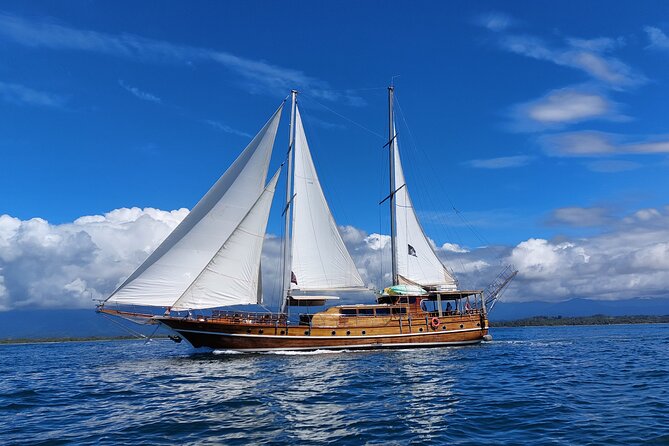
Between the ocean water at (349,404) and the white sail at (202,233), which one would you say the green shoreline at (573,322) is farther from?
the ocean water at (349,404)

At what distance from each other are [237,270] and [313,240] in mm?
A: 6428

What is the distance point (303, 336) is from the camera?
34188 mm

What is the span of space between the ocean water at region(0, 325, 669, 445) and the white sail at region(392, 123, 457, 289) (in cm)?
1485

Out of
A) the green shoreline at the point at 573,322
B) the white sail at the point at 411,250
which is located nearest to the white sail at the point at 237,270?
the white sail at the point at 411,250

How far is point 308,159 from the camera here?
3759cm

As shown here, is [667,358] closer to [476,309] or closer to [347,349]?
[476,309]

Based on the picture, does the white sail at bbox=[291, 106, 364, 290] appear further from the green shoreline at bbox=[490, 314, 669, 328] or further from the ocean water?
the green shoreline at bbox=[490, 314, 669, 328]

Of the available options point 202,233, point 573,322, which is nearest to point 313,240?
point 202,233

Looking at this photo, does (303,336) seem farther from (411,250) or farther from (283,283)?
(411,250)

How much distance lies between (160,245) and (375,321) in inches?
646

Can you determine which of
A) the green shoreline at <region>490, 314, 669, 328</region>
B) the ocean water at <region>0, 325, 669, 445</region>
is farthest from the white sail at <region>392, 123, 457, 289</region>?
the green shoreline at <region>490, 314, 669, 328</region>

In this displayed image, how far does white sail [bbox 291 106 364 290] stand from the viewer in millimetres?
36438

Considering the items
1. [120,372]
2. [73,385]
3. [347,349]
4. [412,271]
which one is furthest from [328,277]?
[73,385]

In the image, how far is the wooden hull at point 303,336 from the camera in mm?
33000
